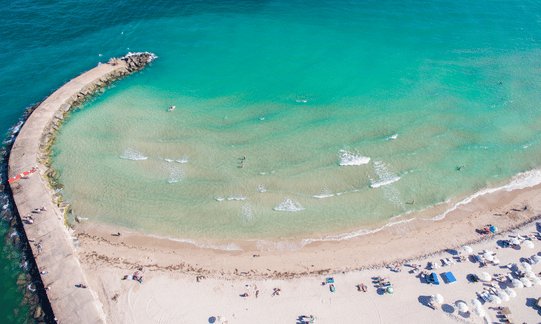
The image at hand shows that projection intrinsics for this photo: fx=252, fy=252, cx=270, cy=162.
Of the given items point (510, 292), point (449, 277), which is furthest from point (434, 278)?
point (510, 292)

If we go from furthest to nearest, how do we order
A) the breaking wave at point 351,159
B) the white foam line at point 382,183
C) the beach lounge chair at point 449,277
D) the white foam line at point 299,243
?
the breaking wave at point 351,159
the white foam line at point 382,183
the white foam line at point 299,243
the beach lounge chair at point 449,277

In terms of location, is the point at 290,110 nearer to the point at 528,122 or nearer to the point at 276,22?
the point at 276,22

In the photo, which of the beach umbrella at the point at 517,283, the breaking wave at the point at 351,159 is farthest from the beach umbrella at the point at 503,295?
the breaking wave at the point at 351,159

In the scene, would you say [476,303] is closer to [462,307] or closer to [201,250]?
[462,307]

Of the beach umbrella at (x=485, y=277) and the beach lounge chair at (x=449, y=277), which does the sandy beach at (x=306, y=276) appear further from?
the beach umbrella at (x=485, y=277)

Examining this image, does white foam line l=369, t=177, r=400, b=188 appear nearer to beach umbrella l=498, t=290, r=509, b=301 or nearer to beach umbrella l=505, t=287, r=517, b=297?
beach umbrella l=498, t=290, r=509, b=301
